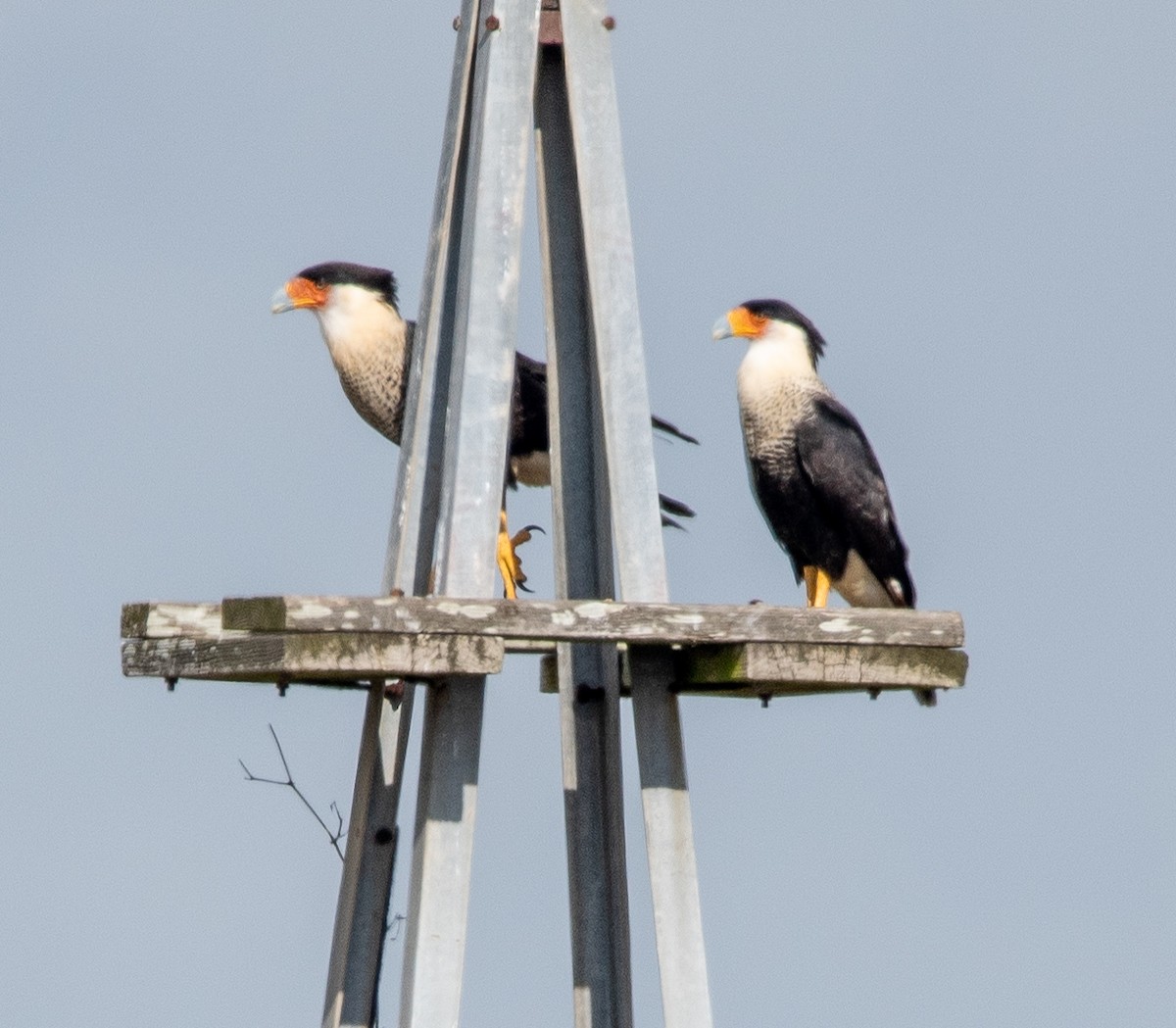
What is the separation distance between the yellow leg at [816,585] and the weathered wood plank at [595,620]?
2.36 meters

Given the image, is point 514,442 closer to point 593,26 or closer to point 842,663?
point 593,26

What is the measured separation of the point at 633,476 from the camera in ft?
10.6

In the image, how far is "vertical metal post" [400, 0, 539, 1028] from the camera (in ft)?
9.98

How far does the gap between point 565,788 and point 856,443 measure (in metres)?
2.20

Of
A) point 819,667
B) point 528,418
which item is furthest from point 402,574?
point 528,418

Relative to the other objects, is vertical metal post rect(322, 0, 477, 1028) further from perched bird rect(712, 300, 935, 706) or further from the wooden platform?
perched bird rect(712, 300, 935, 706)

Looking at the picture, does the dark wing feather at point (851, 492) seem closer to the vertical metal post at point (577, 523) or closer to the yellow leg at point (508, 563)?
the yellow leg at point (508, 563)

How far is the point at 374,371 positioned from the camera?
5.52 meters

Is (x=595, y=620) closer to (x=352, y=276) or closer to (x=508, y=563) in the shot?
(x=508, y=563)

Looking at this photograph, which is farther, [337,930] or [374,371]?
[374,371]

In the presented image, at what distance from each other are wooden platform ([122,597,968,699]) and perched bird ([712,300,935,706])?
2.02 m

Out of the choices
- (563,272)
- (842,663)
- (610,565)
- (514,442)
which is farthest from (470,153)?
(514,442)

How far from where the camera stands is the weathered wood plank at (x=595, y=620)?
2.82 meters

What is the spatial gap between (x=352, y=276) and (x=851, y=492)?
5.19 ft
